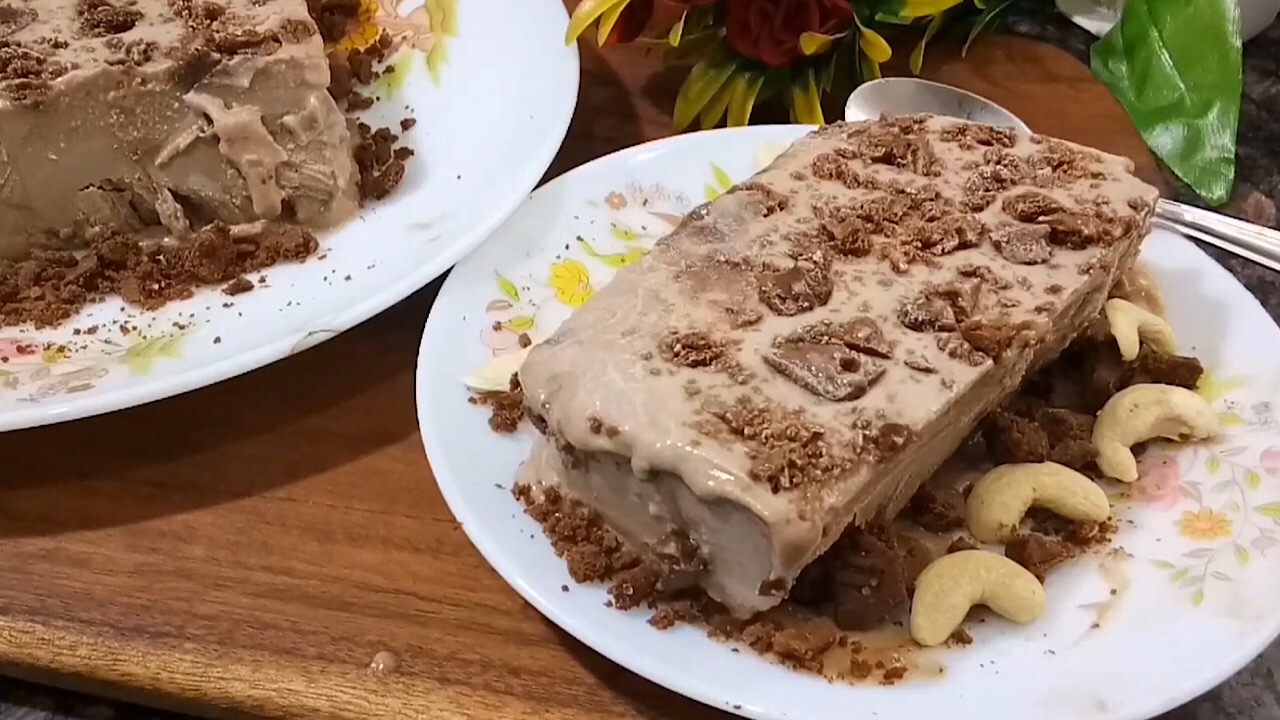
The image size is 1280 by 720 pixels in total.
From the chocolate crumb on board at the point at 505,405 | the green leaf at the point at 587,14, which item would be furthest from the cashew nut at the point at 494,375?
the green leaf at the point at 587,14

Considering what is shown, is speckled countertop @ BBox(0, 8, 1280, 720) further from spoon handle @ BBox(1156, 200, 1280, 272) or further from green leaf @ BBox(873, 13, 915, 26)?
green leaf @ BBox(873, 13, 915, 26)

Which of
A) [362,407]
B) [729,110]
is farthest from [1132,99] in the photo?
[362,407]

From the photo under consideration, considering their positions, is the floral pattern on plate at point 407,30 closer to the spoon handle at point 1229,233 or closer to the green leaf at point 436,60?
the green leaf at point 436,60

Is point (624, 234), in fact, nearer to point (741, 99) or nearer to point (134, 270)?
point (741, 99)

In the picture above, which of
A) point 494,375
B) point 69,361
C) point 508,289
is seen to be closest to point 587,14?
point 508,289

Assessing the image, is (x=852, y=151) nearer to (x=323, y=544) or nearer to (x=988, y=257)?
(x=988, y=257)
